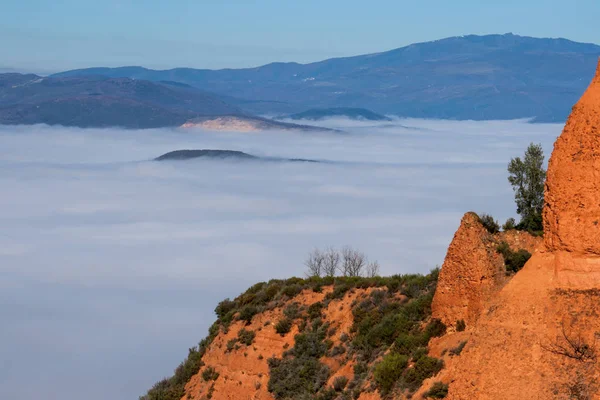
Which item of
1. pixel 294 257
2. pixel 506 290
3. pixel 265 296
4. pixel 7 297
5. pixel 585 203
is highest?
pixel 585 203

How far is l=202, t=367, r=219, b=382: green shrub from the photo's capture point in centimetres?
3100

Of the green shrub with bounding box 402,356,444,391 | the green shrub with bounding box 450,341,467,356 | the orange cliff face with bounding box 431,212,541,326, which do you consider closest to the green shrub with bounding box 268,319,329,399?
the green shrub with bounding box 402,356,444,391

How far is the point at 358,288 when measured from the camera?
30469mm

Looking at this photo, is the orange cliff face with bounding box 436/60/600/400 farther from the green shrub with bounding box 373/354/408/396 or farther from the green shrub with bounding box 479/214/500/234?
the green shrub with bounding box 479/214/500/234

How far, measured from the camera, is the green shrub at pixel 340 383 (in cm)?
2544

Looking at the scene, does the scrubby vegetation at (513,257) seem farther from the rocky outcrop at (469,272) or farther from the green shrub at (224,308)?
the green shrub at (224,308)

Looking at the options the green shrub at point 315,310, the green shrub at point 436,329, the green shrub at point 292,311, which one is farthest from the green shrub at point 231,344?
the green shrub at point 436,329

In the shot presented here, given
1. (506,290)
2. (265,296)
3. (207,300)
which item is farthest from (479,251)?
(207,300)

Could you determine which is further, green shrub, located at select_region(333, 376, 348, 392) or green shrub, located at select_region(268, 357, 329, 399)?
green shrub, located at select_region(268, 357, 329, 399)

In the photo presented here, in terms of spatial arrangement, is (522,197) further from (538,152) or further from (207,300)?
(207,300)

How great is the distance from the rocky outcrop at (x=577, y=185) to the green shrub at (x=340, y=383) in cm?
953

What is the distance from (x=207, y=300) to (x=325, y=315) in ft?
427

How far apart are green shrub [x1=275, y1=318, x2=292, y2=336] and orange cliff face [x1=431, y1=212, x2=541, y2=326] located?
8.76 meters

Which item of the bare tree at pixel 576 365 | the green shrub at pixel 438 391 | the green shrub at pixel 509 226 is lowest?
the green shrub at pixel 438 391
